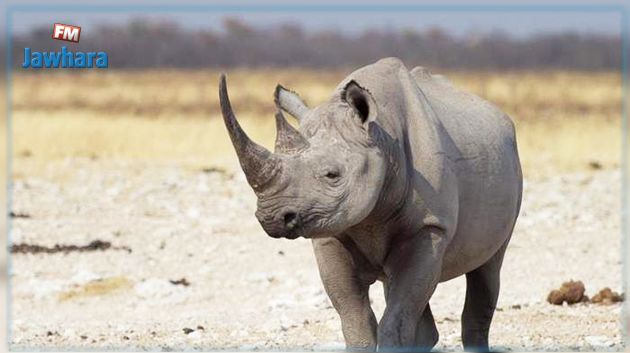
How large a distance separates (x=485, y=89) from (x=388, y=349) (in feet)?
115

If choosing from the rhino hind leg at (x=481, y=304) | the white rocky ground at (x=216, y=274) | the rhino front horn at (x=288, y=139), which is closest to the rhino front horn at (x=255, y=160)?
the rhino front horn at (x=288, y=139)

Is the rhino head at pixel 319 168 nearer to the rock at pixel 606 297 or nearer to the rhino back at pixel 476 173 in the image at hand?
the rhino back at pixel 476 173

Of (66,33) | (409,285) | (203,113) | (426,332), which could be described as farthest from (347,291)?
(203,113)

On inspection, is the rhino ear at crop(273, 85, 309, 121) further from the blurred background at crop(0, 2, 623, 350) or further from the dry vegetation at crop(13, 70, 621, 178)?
the dry vegetation at crop(13, 70, 621, 178)

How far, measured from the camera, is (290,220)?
26.9ft

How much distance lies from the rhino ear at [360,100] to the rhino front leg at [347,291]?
87 cm

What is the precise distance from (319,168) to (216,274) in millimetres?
6431

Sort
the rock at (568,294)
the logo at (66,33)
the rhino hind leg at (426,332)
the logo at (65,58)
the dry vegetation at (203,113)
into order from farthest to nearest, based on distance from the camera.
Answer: the dry vegetation at (203,113) < the rock at (568,294) < the logo at (66,33) < the logo at (65,58) < the rhino hind leg at (426,332)

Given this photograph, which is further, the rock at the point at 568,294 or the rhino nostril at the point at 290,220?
the rock at the point at 568,294

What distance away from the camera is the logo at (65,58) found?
1103 cm

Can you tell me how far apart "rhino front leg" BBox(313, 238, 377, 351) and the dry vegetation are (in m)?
13.8

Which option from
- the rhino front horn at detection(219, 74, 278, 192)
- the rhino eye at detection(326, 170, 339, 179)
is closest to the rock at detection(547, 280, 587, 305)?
the rhino eye at detection(326, 170, 339, 179)

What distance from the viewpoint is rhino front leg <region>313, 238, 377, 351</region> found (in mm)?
9055

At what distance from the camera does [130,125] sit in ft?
97.3
